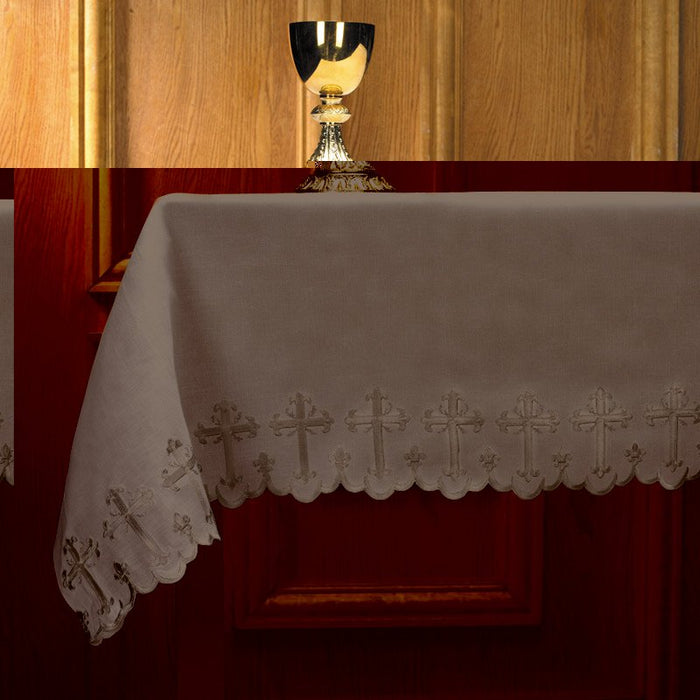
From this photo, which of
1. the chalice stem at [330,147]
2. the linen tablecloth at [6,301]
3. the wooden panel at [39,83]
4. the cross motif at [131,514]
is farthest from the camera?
the wooden panel at [39,83]

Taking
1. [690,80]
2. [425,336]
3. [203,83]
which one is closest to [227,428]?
[425,336]

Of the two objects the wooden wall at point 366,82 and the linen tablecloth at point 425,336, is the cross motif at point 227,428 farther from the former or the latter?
the wooden wall at point 366,82

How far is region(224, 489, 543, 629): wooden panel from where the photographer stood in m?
0.84

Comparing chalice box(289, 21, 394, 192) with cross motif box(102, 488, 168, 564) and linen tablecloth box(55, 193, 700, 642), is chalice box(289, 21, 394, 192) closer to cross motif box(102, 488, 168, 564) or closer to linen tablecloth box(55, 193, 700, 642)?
linen tablecloth box(55, 193, 700, 642)

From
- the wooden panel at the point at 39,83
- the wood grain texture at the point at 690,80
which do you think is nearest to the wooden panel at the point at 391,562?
the wooden panel at the point at 39,83

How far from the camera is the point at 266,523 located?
0.84 metres

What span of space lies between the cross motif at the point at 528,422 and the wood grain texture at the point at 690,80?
1534 millimetres

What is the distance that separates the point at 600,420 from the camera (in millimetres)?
687

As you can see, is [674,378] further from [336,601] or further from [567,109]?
[567,109]

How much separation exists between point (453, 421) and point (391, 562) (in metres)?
0.23

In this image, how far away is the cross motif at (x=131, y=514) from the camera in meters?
0.62

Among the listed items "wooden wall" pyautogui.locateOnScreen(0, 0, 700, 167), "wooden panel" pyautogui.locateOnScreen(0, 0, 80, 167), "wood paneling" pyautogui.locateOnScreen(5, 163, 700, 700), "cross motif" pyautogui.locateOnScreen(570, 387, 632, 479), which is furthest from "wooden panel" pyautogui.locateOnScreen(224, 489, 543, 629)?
"wooden panel" pyautogui.locateOnScreen(0, 0, 80, 167)

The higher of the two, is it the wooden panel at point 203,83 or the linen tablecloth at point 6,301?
the wooden panel at point 203,83

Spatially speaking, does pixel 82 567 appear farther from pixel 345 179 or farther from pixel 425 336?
pixel 345 179
